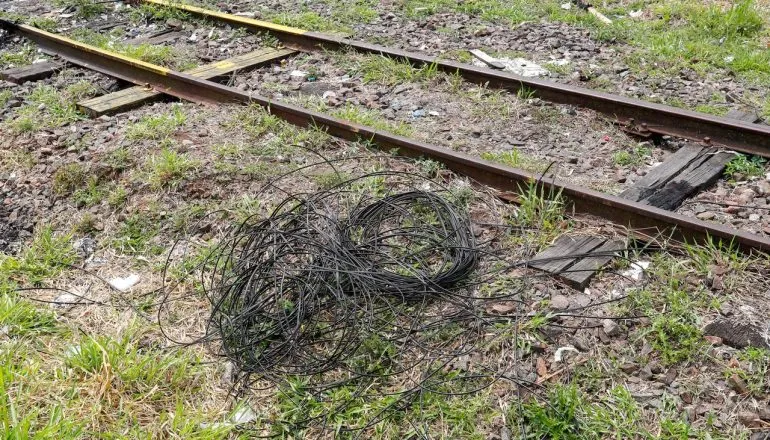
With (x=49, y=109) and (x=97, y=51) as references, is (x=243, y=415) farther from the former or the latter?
(x=97, y=51)

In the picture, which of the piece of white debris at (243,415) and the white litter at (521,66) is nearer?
the piece of white debris at (243,415)

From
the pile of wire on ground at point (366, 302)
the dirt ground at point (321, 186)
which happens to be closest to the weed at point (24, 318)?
the dirt ground at point (321, 186)

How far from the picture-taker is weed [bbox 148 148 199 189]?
17.2 feet

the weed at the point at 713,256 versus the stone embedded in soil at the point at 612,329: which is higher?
the weed at the point at 713,256

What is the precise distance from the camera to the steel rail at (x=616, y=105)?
5.38m

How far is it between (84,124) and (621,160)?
14.1 ft

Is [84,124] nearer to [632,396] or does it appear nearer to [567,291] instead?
[567,291]

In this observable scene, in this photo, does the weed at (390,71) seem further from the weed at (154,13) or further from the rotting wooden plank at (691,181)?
the weed at (154,13)

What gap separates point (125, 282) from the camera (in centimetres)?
443

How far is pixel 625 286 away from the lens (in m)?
4.06

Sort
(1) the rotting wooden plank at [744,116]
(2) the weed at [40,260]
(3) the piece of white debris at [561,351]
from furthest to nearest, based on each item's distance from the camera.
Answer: (1) the rotting wooden plank at [744,116]
(2) the weed at [40,260]
(3) the piece of white debris at [561,351]

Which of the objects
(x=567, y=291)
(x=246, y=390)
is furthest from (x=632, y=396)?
(x=246, y=390)

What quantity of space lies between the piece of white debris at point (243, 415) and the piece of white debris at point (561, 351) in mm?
1438

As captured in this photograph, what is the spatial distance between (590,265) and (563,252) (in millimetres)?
185
